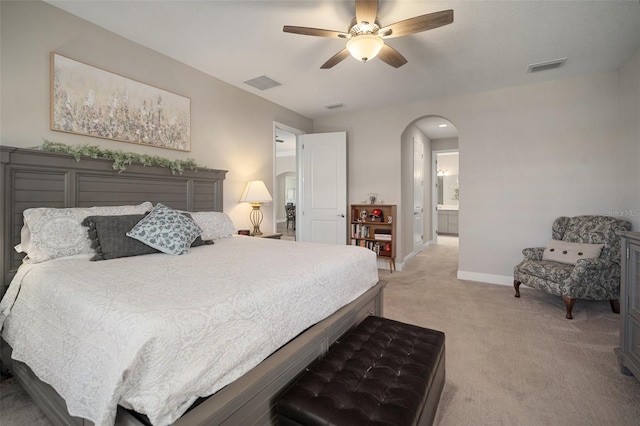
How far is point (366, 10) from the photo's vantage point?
79.9 inches

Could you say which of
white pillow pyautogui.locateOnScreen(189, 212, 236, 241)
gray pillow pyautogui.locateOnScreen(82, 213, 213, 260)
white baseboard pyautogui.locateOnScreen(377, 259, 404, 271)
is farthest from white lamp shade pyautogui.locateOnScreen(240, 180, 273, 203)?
white baseboard pyautogui.locateOnScreen(377, 259, 404, 271)

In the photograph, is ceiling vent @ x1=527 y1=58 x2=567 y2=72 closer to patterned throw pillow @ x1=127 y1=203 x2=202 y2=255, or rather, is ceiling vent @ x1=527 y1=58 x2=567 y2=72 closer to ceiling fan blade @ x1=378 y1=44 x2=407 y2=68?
ceiling fan blade @ x1=378 y1=44 x2=407 y2=68

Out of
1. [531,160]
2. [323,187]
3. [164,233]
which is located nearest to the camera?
[164,233]

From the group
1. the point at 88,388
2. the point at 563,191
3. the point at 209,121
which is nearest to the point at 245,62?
the point at 209,121

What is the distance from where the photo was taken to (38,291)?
1.48 m

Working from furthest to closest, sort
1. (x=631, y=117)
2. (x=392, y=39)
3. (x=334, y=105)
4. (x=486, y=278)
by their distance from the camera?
(x=334, y=105)
(x=486, y=278)
(x=631, y=117)
(x=392, y=39)

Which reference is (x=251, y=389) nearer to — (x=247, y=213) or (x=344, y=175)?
(x=247, y=213)

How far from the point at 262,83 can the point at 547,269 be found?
4.01 metres

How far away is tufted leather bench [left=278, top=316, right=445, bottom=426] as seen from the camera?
3.53 ft

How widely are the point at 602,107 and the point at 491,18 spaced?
2281 millimetres

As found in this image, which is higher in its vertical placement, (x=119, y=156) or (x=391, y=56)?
(x=391, y=56)

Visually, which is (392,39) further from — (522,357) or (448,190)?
(448,190)

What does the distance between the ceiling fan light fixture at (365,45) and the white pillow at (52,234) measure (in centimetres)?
241

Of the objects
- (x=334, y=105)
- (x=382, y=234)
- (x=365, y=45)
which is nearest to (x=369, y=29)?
(x=365, y=45)
